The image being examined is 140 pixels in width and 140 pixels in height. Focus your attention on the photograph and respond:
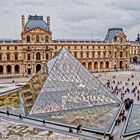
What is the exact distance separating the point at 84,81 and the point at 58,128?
32.1 feet

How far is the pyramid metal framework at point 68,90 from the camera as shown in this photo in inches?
1070

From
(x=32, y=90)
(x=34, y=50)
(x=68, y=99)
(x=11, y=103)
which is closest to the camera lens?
(x=68, y=99)

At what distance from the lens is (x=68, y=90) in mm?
29688

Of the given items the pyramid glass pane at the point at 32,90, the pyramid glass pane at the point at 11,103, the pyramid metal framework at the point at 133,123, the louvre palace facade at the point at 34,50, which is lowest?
the pyramid metal framework at the point at 133,123

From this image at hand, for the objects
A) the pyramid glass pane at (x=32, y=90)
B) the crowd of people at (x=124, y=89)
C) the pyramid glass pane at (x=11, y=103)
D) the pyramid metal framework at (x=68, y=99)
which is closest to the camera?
the pyramid metal framework at (x=68, y=99)

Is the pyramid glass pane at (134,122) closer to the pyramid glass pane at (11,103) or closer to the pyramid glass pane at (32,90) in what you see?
the pyramid glass pane at (32,90)

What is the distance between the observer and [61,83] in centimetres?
3061

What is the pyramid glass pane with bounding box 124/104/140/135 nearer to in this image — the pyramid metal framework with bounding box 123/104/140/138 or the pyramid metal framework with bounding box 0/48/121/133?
the pyramid metal framework with bounding box 123/104/140/138

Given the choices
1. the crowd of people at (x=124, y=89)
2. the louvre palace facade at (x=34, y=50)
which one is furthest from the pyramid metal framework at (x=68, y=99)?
the louvre palace facade at (x=34, y=50)

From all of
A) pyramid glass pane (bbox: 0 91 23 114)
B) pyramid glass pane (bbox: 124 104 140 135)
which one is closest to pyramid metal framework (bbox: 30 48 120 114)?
pyramid glass pane (bbox: 124 104 140 135)

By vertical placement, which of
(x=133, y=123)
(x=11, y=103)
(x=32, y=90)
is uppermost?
(x=32, y=90)

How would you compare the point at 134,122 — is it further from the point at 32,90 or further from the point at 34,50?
the point at 34,50

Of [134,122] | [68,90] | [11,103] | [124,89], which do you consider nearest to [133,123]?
[134,122]

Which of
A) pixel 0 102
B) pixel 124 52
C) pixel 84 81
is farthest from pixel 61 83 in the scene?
pixel 124 52
